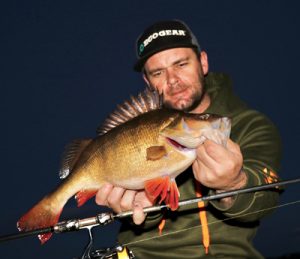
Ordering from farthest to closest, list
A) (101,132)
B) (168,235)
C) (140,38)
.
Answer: (140,38), (168,235), (101,132)

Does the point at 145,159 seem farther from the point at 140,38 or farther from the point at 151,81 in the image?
the point at 140,38

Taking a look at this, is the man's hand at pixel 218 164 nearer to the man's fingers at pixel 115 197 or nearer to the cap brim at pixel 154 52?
the man's fingers at pixel 115 197

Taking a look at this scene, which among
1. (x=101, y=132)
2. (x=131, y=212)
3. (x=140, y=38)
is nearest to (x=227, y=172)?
(x=131, y=212)

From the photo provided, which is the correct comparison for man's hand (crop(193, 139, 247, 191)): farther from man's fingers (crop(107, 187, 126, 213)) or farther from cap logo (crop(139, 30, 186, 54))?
cap logo (crop(139, 30, 186, 54))

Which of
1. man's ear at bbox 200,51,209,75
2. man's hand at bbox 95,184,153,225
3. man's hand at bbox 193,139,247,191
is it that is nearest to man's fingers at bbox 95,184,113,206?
man's hand at bbox 95,184,153,225

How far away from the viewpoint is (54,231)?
4086 mm

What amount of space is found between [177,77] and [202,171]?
2108 millimetres

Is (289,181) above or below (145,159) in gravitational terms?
below

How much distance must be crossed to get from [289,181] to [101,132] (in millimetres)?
1919

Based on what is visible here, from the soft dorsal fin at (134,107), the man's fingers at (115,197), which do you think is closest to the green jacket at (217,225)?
the man's fingers at (115,197)

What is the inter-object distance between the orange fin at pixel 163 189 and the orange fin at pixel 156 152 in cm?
23

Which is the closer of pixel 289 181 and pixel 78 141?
pixel 289 181

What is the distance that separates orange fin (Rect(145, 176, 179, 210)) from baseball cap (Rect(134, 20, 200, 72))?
2202 millimetres

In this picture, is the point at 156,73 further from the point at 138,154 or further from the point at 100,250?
the point at 100,250
